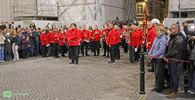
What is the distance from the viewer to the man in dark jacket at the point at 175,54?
961 centimetres

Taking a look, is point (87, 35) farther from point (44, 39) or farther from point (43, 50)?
point (43, 50)

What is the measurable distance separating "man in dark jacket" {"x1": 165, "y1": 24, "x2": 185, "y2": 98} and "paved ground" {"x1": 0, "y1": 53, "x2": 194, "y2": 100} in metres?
0.63

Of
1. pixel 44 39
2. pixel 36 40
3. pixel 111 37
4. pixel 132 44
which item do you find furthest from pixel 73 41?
pixel 36 40

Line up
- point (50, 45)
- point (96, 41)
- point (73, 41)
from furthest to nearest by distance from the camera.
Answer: point (96, 41) → point (50, 45) → point (73, 41)

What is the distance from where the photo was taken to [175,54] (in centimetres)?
962

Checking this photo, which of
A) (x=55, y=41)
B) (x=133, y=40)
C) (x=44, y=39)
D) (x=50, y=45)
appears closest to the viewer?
(x=133, y=40)

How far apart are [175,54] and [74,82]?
3646 mm

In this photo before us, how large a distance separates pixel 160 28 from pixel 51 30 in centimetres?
1172

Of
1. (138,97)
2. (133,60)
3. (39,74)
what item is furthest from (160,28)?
(133,60)

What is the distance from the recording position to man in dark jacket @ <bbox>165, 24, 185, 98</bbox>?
961 cm

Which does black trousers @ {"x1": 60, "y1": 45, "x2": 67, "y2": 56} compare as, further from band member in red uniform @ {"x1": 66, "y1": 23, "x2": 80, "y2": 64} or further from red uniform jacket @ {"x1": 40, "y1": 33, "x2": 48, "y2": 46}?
band member in red uniform @ {"x1": 66, "y1": 23, "x2": 80, "y2": 64}

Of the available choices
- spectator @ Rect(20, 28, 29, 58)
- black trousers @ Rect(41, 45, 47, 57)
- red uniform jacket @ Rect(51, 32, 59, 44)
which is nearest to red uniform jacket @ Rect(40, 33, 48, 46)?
black trousers @ Rect(41, 45, 47, 57)

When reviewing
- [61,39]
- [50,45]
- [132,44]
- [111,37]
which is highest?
[111,37]

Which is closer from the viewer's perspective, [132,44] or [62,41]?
[132,44]
